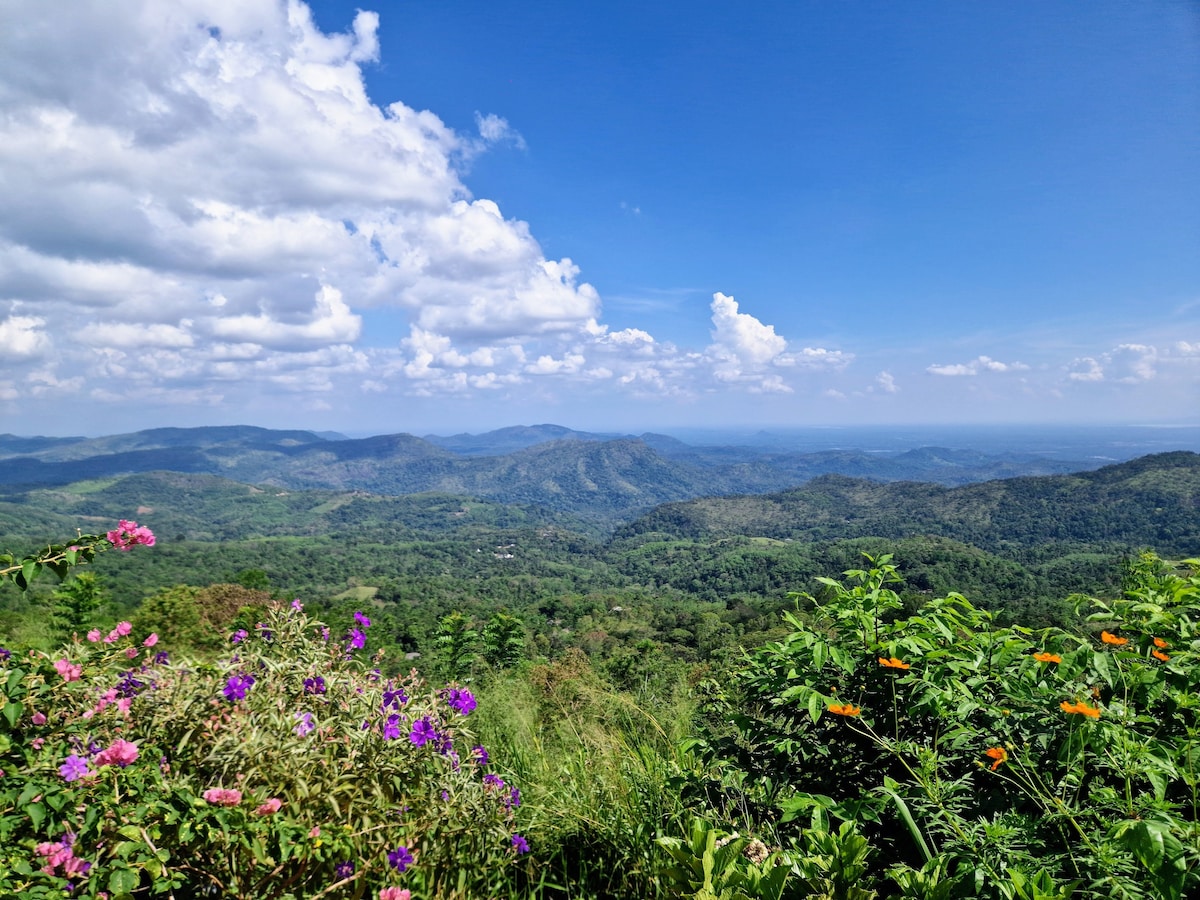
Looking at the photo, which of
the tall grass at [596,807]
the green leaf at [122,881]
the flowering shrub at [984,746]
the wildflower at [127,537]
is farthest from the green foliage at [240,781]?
→ the flowering shrub at [984,746]

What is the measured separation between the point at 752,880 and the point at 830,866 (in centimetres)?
18

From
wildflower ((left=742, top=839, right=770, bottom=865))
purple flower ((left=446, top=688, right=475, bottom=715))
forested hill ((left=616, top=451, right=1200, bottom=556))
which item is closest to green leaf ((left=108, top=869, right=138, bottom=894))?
purple flower ((left=446, top=688, right=475, bottom=715))

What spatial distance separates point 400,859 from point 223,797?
58cm

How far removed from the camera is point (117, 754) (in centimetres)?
150

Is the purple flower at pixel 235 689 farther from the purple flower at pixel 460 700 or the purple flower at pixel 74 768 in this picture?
the purple flower at pixel 460 700

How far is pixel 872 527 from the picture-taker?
150750 mm

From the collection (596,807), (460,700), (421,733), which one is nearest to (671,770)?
(596,807)

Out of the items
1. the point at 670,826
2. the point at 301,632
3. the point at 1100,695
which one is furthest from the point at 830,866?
the point at 301,632

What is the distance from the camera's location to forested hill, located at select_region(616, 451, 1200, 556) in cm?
12079

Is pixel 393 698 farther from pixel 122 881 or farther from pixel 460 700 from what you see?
pixel 122 881

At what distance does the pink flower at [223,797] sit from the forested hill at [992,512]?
422ft

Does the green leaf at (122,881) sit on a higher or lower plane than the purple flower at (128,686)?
lower

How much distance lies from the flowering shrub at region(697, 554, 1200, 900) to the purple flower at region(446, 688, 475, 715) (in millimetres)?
904

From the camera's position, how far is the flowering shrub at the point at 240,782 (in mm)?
1403
